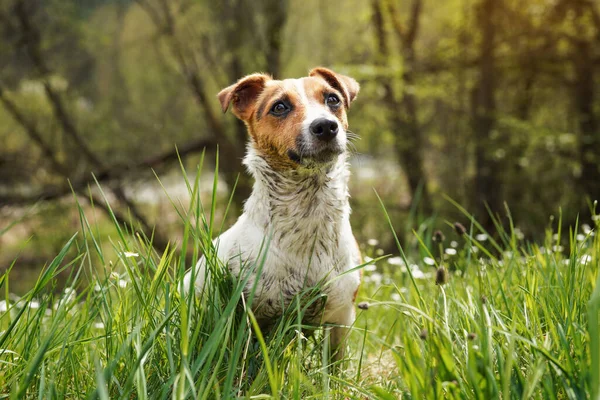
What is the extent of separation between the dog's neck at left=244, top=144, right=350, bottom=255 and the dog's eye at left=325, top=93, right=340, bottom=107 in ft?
0.96

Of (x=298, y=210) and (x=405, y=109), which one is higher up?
(x=298, y=210)

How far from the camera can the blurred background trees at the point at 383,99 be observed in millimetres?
8078

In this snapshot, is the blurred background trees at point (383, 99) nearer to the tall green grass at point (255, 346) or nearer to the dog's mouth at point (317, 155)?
the dog's mouth at point (317, 155)

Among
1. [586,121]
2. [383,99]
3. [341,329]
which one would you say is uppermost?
[341,329]

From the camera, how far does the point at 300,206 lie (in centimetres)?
264

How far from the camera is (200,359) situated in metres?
1.78

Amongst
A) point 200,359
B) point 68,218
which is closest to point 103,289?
point 200,359

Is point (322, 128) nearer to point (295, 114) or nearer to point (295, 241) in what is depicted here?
point (295, 114)

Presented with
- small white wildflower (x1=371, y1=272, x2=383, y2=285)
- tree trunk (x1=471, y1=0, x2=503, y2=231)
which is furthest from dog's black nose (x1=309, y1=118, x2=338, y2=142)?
tree trunk (x1=471, y1=0, x2=503, y2=231)

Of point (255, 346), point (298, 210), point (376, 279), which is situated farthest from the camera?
point (376, 279)

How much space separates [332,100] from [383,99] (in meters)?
6.52

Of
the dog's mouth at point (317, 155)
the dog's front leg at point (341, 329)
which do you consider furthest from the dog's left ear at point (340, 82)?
the dog's front leg at point (341, 329)

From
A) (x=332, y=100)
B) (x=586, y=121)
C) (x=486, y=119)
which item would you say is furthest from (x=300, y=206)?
(x=586, y=121)

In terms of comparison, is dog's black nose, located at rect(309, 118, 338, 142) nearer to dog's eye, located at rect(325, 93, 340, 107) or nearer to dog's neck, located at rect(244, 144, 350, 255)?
dog's neck, located at rect(244, 144, 350, 255)
